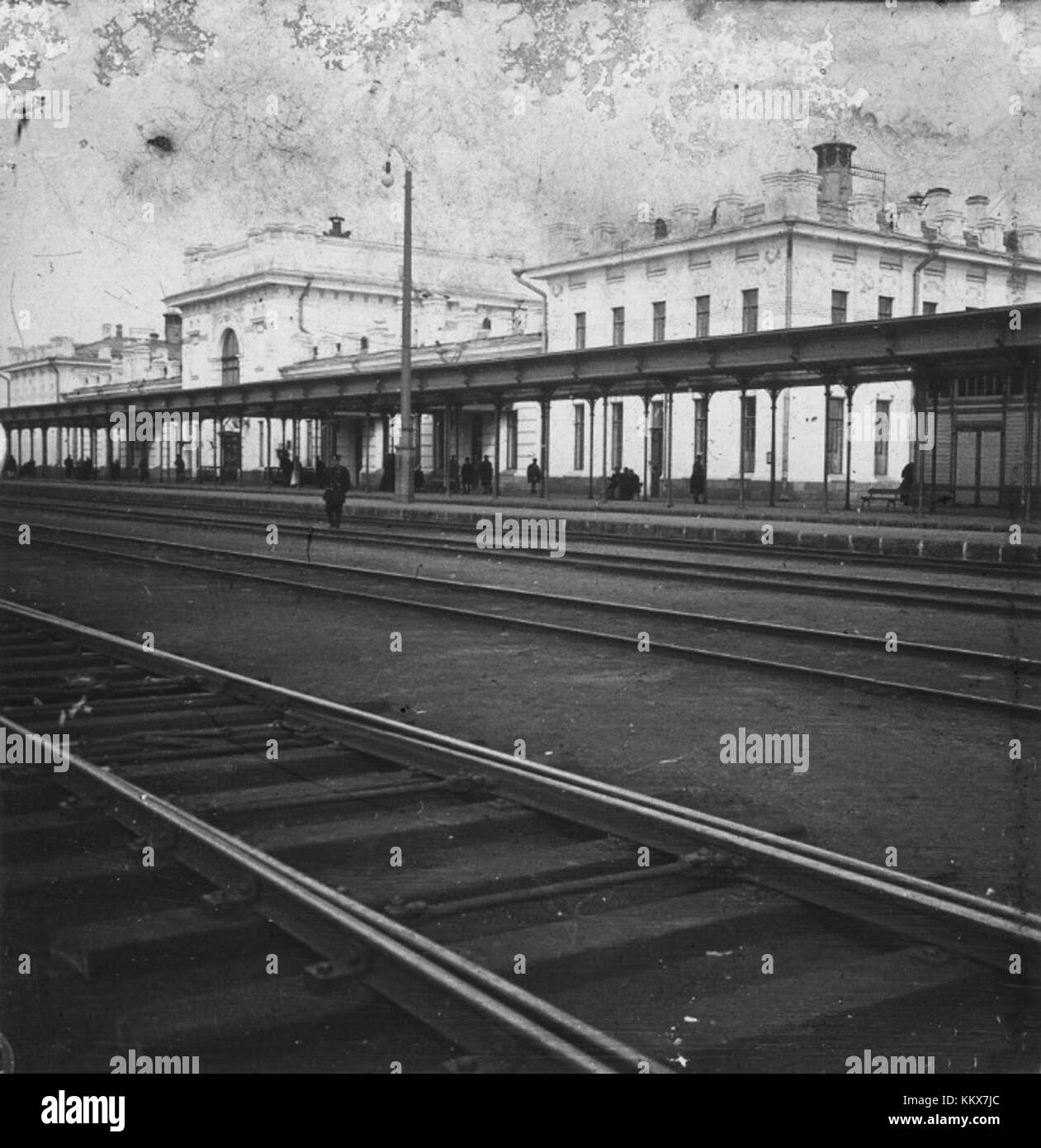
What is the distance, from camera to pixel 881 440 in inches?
1635

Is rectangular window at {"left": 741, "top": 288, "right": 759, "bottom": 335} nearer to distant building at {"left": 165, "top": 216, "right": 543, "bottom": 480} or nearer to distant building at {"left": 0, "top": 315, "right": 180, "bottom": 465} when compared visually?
distant building at {"left": 165, "top": 216, "right": 543, "bottom": 480}

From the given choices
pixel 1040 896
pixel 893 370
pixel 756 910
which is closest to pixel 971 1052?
pixel 756 910

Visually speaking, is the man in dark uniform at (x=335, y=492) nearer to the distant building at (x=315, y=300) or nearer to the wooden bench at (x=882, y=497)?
the wooden bench at (x=882, y=497)

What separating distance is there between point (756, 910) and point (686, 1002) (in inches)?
27.4

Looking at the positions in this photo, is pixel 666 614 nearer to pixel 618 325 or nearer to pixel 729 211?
Result: pixel 729 211

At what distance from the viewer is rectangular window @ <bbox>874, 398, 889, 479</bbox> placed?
41.1 m

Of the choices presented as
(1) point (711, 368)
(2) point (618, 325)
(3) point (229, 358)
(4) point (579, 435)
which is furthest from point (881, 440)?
(3) point (229, 358)

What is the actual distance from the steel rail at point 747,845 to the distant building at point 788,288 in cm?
3087

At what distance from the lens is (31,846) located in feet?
15.1

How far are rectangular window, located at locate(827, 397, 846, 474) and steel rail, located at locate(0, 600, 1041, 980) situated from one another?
3420cm

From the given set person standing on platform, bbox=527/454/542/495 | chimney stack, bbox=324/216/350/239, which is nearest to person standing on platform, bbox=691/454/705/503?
person standing on platform, bbox=527/454/542/495

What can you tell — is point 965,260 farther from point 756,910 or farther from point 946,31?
point 756,910

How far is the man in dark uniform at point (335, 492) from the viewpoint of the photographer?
75.2 feet

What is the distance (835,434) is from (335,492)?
21147mm
